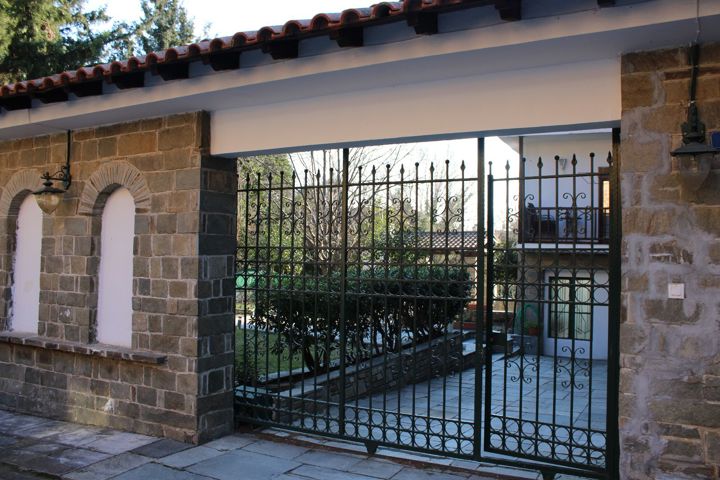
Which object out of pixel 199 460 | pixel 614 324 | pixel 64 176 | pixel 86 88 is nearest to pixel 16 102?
pixel 64 176

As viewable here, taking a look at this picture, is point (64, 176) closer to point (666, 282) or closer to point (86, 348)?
point (86, 348)

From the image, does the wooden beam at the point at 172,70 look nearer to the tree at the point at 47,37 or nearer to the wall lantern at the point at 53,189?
the wall lantern at the point at 53,189

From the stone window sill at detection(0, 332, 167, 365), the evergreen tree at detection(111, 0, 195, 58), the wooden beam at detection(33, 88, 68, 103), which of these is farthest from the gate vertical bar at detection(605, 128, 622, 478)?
the evergreen tree at detection(111, 0, 195, 58)

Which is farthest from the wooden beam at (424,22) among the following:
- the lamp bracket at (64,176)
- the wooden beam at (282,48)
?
the lamp bracket at (64,176)

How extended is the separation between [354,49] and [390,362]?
5.24m

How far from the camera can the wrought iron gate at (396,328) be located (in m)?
5.00

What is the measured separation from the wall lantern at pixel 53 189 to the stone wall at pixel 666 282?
227 inches

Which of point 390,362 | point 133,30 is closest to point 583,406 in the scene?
point 390,362

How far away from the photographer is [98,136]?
6.70m

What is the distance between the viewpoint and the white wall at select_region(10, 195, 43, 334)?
7.40 m

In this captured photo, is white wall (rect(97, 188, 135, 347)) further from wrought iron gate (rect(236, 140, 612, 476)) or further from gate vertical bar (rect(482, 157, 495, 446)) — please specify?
gate vertical bar (rect(482, 157, 495, 446))

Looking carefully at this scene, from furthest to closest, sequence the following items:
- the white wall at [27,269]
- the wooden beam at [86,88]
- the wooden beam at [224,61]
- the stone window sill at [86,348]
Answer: the white wall at [27,269], the stone window sill at [86,348], the wooden beam at [86,88], the wooden beam at [224,61]

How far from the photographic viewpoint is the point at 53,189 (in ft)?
22.2

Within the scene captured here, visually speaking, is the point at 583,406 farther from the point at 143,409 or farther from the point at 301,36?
the point at 301,36
